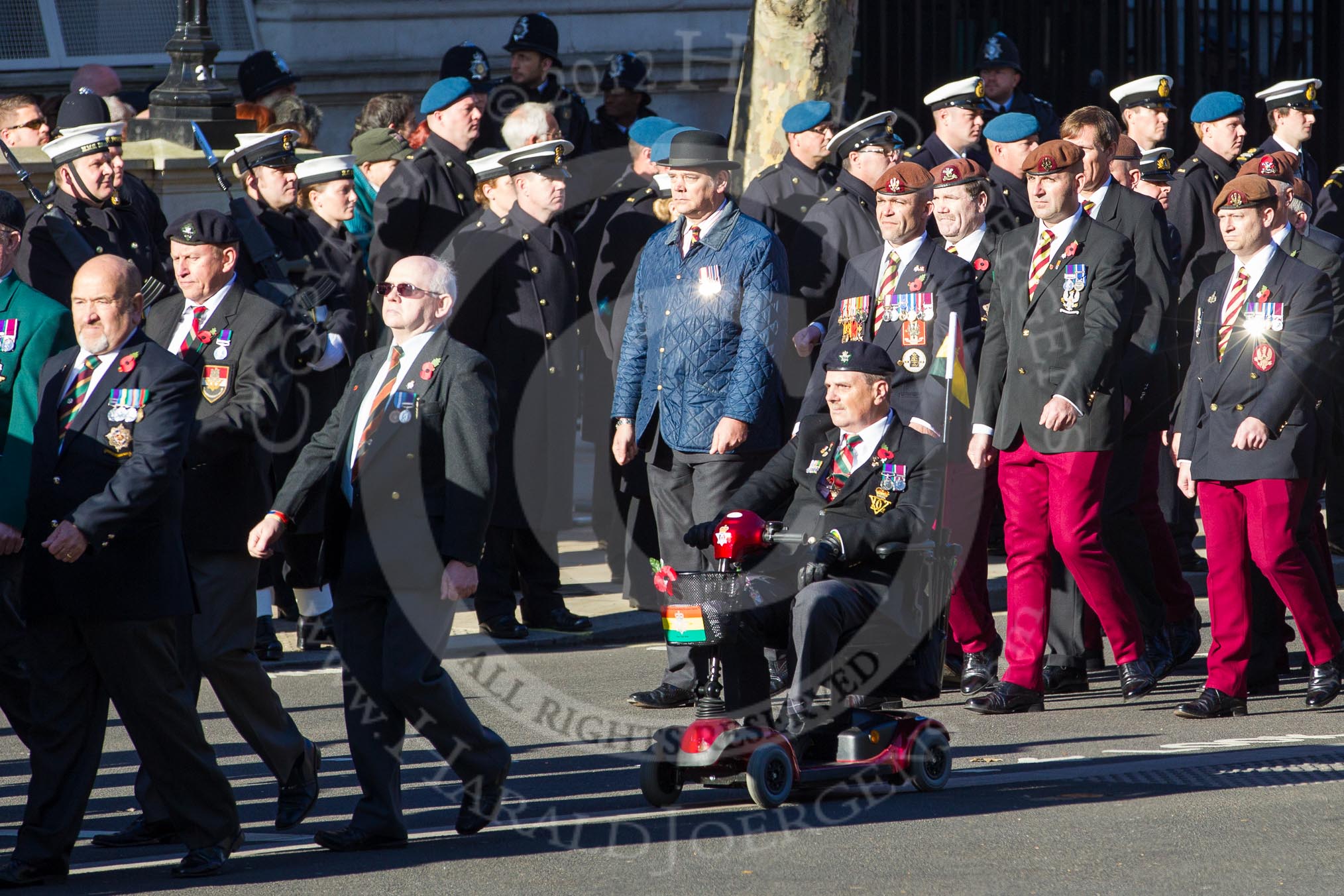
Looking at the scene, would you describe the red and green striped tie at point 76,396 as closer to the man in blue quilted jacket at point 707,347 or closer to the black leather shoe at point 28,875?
the black leather shoe at point 28,875

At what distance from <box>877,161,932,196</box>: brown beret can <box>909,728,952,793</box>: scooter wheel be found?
262 centimetres

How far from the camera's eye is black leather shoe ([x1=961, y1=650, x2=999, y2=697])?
8.73 meters

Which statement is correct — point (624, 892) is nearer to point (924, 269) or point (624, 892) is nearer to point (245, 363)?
point (245, 363)

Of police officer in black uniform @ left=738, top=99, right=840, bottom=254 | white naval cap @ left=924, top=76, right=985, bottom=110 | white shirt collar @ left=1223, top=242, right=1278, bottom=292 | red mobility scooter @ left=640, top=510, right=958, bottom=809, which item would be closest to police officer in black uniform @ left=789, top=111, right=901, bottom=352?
police officer in black uniform @ left=738, top=99, right=840, bottom=254

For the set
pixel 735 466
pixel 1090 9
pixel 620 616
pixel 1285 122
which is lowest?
pixel 620 616

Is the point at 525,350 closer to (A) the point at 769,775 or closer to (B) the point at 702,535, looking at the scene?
(B) the point at 702,535

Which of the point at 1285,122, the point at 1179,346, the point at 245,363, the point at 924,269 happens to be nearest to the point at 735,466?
the point at 924,269

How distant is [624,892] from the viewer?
5719 millimetres

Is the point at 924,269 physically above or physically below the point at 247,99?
below

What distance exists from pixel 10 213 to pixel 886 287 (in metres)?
3.52

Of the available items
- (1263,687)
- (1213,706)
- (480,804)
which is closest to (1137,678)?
(1213,706)

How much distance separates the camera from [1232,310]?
8.45 meters

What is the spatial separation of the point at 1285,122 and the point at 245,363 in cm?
714

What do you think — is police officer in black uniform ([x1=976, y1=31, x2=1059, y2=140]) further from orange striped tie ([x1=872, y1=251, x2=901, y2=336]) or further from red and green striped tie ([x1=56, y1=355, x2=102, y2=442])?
red and green striped tie ([x1=56, y1=355, x2=102, y2=442])
